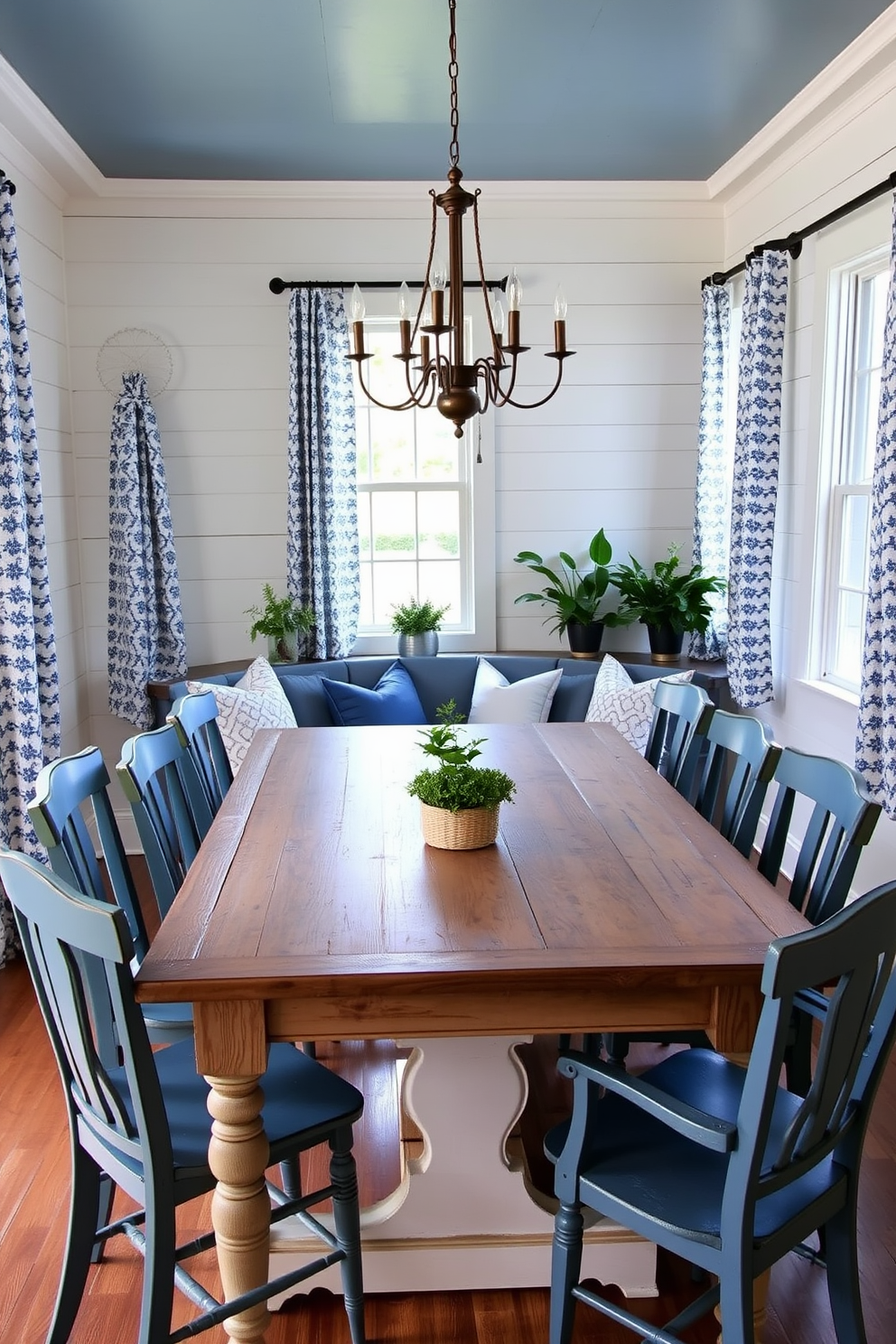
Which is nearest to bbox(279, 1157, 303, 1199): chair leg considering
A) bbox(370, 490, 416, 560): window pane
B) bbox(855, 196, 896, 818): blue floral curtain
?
bbox(855, 196, 896, 818): blue floral curtain

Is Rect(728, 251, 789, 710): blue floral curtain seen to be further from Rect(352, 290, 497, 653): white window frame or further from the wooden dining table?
the wooden dining table

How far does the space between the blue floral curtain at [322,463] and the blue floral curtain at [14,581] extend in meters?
1.22

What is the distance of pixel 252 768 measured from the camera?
9.13 ft

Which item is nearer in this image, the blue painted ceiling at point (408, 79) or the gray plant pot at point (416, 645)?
the blue painted ceiling at point (408, 79)

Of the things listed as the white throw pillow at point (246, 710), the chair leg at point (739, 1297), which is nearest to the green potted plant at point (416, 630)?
the white throw pillow at point (246, 710)

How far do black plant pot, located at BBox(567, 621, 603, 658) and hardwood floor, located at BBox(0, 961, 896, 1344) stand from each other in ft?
7.91

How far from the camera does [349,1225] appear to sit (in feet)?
6.13

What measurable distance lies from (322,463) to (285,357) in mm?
551

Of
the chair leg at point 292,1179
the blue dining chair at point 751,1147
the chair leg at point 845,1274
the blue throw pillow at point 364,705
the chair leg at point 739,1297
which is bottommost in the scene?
the chair leg at point 292,1179

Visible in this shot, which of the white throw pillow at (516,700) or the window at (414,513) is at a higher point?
the window at (414,513)

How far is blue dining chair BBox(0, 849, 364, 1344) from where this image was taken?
5.02 ft

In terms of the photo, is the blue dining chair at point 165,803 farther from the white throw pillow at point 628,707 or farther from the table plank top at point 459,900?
the white throw pillow at point 628,707

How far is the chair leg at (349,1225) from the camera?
6.10ft

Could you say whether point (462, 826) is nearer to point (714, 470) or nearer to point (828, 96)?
point (828, 96)
